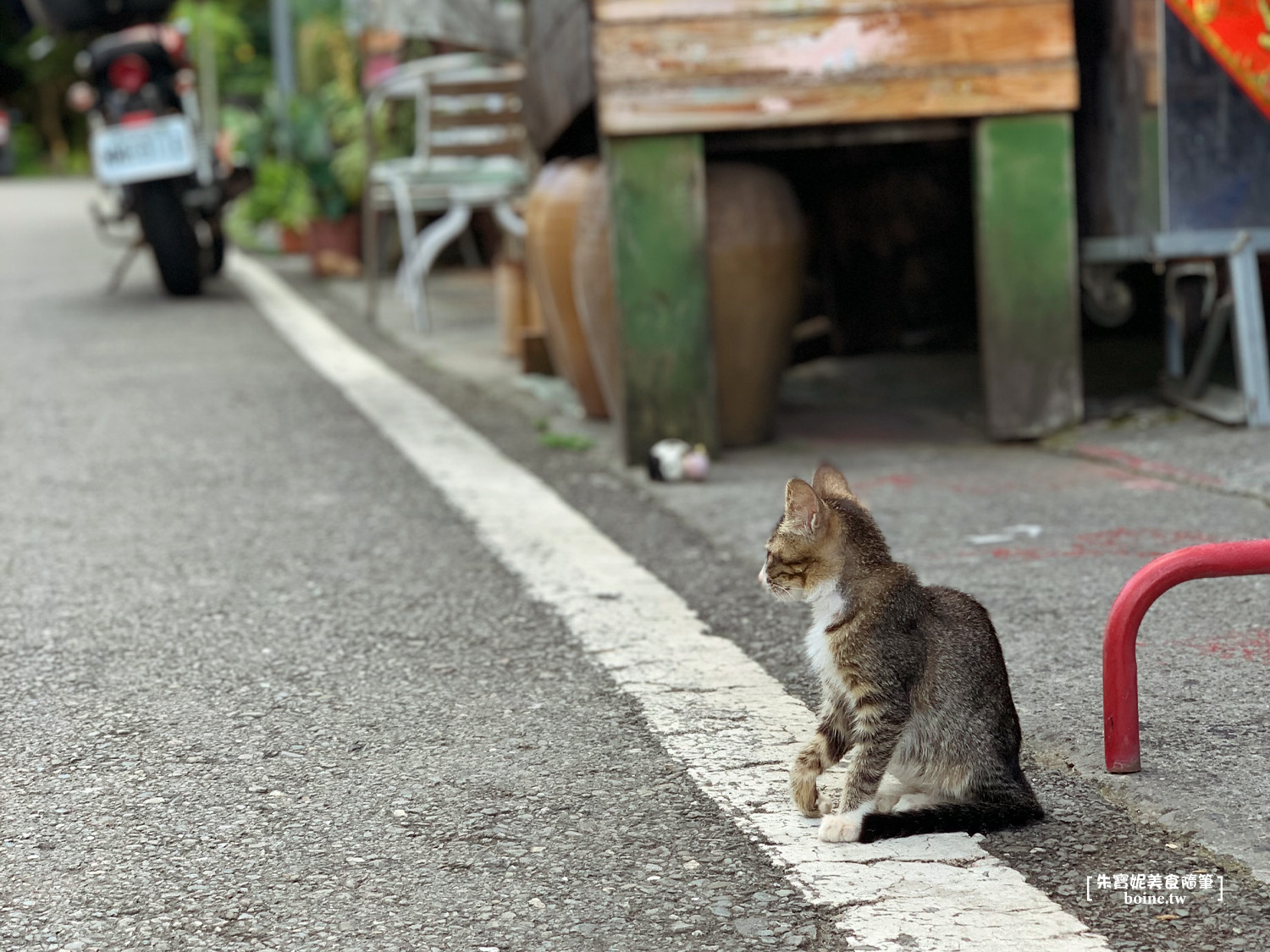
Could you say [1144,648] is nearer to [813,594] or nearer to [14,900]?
[813,594]

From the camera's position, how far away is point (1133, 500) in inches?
159

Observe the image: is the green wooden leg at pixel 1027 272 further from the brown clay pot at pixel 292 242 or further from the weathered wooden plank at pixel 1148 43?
the brown clay pot at pixel 292 242

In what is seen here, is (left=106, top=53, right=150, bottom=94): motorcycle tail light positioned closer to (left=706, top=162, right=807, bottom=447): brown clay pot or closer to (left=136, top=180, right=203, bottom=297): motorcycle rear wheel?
(left=136, top=180, right=203, bottom=297): motorcycle rear wheel

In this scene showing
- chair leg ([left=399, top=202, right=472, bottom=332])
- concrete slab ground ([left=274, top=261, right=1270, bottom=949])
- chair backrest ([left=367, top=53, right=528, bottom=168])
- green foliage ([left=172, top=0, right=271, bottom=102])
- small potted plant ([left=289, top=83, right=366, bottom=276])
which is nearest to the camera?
concrete slab ground ([left=274, top=261, right=1270, bottom=949])

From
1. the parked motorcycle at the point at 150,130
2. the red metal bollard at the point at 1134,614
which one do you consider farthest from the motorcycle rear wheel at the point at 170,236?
the red metal bollard at the point at 1134,614

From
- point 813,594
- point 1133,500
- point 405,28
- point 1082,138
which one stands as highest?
point 405,28

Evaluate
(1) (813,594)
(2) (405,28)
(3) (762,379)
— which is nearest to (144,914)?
(1) (813,594)

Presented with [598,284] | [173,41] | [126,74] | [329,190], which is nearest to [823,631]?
[598,284]

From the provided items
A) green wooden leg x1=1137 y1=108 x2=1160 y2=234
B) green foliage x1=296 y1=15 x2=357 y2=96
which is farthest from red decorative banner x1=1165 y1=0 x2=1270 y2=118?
green foliage x1=296 y1=15 x2=357 y2=96

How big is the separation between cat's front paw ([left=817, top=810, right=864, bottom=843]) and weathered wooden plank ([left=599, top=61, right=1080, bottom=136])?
2.91 m

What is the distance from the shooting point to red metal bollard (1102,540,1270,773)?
218cm

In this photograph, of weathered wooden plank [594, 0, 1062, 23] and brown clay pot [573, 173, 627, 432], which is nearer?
weathered wooden plank [594, 0, 1062, 23]

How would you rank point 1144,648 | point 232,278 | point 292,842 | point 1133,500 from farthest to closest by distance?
1. point 232,278
2. point 1133,500
3. point 1144,648
4. point 292,842

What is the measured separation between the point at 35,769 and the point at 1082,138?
387cm
